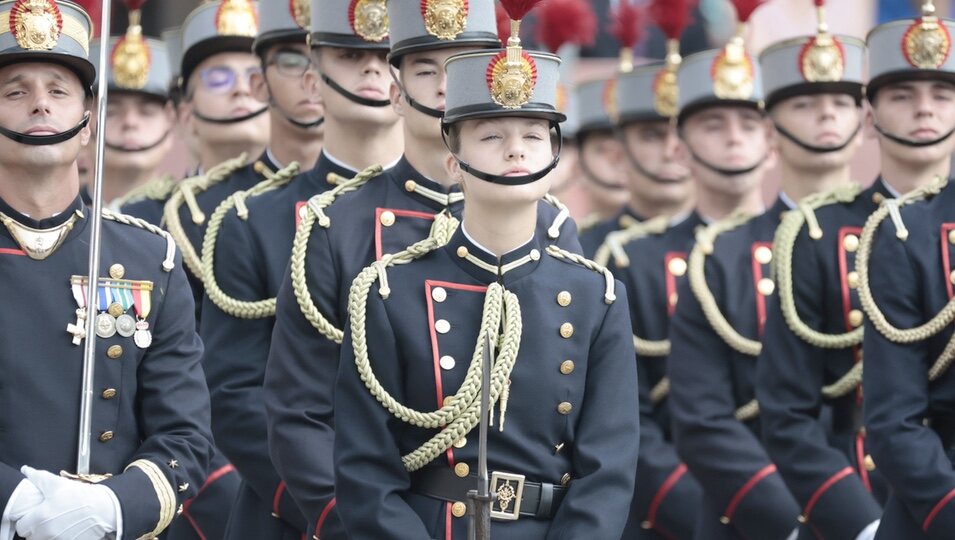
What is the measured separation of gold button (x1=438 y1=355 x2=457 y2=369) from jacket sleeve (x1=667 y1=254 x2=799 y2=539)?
9.43 feet

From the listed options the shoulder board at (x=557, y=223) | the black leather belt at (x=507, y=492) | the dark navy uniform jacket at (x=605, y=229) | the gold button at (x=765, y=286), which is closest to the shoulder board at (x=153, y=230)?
the black leather belt at (x=507, y=492)

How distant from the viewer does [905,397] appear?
6574 millimetres

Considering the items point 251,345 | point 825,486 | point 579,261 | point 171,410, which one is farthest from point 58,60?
point 825,486

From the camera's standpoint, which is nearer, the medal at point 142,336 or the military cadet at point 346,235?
the medal at point 142,336

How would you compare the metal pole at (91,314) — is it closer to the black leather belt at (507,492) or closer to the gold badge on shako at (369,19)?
the black leather belt at (507,492)

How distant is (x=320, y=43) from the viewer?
23.6 feet

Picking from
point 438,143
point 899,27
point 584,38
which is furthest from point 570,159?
point 438,143

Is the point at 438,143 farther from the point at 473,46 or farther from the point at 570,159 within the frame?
the point at 570,159

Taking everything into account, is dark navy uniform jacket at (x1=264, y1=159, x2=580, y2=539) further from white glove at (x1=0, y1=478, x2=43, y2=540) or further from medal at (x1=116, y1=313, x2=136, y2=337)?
white glove at (x1=0, y1=478, x2=43, y2=540)

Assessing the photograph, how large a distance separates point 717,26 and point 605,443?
1080 centimetres

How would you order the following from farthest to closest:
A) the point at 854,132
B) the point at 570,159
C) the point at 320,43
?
1. the point at 570,159
2. the point at 854,132
3. the point at 320,43

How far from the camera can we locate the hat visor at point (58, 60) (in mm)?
5961

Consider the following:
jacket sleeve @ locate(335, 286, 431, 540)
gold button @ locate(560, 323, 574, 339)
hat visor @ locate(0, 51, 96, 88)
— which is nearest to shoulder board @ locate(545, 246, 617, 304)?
gold button @ locate(560, 323, 574, 339)

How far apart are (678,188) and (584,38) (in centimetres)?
106
